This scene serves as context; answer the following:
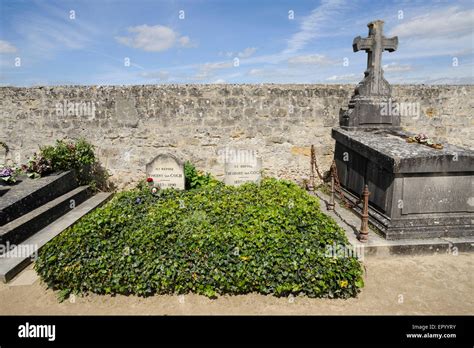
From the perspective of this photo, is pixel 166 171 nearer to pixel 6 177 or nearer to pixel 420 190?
pixel 6 177

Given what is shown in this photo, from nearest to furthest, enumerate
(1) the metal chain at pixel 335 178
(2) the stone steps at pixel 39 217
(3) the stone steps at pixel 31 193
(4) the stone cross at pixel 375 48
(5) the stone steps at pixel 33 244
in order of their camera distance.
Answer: (5) the stone steps at pixel 33 244, (2) the stone steps at pixel 39 217, (3) the stone steps at pixel 31 193, (1) the metal chain at pixel 335 178, (4) the stone cross at pixel 375 48

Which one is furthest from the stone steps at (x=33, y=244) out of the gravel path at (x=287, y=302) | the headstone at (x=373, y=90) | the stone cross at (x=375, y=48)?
the stone cross at (x=375, y=48)

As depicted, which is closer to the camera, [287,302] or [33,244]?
[287,302]

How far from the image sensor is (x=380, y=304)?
3.51m

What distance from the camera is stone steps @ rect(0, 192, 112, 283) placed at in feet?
13.7

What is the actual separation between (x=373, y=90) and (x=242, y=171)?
3658 mm

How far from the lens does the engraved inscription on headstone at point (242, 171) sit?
280 inches

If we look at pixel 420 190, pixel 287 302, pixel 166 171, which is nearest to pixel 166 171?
pixel 166 171

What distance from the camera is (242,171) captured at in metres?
7.12

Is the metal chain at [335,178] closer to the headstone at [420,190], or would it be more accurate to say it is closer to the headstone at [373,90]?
the headstone at [420,190]

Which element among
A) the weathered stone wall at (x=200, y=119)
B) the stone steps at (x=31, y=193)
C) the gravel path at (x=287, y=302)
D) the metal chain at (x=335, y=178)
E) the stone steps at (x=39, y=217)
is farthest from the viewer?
the weathered stone wall at (x=200, y=119)

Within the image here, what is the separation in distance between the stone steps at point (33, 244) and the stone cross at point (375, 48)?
7.16 meters

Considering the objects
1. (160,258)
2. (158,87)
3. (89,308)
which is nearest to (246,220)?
(160,258)

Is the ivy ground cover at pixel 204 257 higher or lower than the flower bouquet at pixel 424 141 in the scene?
lower
